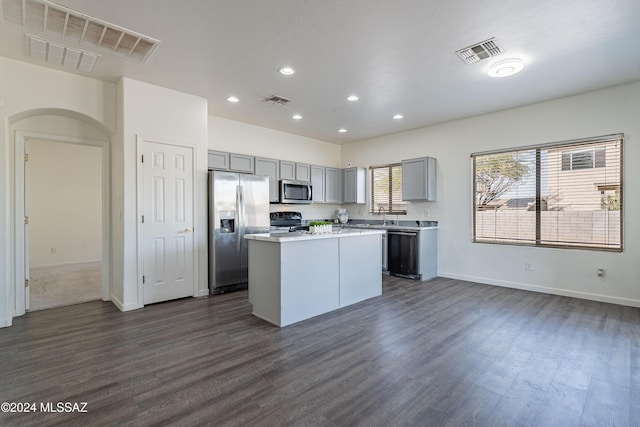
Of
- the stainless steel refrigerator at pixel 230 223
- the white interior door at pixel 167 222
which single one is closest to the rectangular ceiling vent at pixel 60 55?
the white interior door at pixel 167 222

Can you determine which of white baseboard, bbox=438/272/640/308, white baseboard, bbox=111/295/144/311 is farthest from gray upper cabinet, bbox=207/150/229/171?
white baseboard, bbox=438/272/640/308

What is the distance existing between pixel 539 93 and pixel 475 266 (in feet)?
9.22

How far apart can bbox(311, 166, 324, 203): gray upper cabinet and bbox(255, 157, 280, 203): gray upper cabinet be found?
0.92m

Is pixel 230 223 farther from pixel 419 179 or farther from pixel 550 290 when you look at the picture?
pixel 550 290

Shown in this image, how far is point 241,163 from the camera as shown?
551 cm

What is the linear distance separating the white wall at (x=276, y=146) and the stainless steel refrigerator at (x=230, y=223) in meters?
1.10

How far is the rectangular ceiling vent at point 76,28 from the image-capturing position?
2.52m

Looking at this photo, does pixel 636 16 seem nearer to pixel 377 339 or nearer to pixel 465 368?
pixel 465 368

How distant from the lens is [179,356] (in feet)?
8.67

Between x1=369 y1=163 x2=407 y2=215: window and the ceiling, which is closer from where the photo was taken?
the ceiling

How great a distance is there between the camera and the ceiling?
2.53 meters

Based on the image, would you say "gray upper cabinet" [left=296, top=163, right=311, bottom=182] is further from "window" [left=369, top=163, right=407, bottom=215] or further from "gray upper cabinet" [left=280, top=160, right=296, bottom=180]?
"window" [left=369, top=163, right=407, bottom=215]

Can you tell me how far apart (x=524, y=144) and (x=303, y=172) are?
154 inches

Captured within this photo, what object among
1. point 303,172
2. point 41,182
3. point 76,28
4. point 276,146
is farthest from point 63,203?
point 76,28
